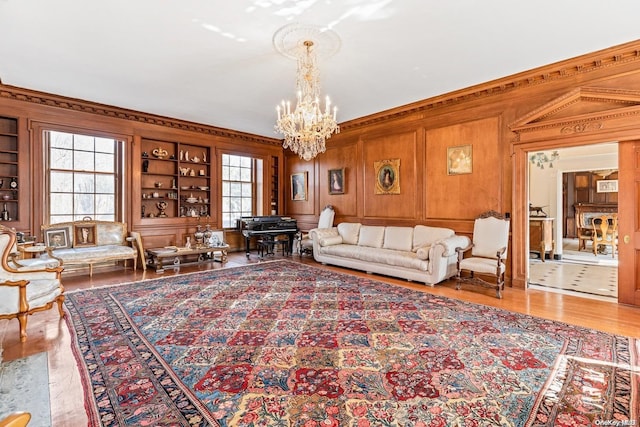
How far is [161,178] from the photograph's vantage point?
721 centimetres

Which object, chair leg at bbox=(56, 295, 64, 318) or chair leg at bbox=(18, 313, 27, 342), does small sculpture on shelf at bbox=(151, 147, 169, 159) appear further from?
chair leg at bbox=(18, 313, 27, 342)

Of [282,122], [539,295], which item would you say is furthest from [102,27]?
[539,295]

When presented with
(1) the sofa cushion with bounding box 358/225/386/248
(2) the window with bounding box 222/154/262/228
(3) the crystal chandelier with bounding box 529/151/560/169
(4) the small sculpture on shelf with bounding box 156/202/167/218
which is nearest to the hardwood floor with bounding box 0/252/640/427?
(1) the sofa cushion with bounding box 358/225/386/248

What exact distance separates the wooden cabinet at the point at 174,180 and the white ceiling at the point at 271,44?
5.98 ft

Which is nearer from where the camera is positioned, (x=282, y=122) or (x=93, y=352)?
(x=93, y=352)

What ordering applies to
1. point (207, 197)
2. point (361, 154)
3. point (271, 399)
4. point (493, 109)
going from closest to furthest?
point (271, 399) < point (493, 109) < point (361, 154) < point (207, 197)

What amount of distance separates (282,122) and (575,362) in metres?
3.83

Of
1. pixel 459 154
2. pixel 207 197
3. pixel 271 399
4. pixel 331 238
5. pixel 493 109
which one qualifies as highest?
pixel 493 109

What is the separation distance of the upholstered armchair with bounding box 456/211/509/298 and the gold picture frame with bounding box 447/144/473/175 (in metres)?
0.87

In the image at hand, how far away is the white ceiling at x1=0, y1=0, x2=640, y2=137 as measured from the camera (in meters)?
2.96

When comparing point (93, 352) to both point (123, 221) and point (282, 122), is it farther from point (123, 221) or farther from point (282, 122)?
point (123, 221)

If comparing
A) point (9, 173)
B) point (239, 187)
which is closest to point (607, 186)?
point (239, 187)

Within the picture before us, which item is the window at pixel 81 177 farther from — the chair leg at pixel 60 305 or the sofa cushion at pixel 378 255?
the sofa cushion at pixel 378 255

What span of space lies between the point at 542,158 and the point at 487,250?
4.43 meters
